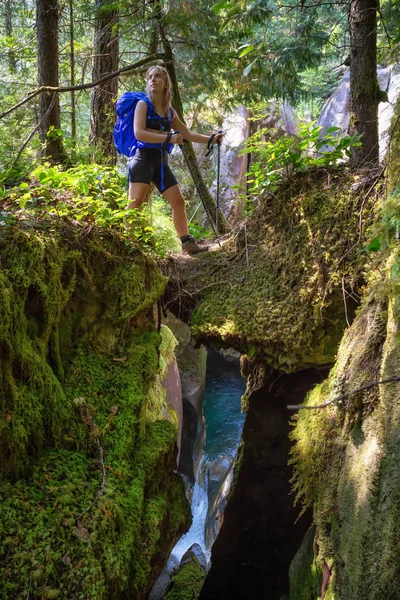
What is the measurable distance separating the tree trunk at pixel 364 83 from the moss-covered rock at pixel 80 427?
2.71 m

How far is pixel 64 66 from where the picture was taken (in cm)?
792

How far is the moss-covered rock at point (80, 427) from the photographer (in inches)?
105

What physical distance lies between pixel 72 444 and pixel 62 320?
105 centimetres

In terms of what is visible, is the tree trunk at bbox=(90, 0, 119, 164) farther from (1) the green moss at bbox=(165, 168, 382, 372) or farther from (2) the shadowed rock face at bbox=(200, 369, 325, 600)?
(2) the shadowed rock face at bbox=(200, 369, 325, 600)

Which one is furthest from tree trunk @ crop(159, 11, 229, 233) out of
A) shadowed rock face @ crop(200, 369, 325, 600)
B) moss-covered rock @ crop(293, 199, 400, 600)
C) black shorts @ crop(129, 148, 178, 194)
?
→ moss-covered rock @ crop(293, 199, 400, 600)

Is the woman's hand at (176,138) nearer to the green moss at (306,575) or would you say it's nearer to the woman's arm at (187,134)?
the woman's arm at (187,134)

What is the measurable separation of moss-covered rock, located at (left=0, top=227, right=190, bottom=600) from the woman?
4.02 feet

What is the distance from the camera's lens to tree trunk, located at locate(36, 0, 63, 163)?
5992mm

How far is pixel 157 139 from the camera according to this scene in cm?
465

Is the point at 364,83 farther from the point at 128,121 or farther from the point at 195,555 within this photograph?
the point at 195,555

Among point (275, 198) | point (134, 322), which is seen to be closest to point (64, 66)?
point (275, 198)

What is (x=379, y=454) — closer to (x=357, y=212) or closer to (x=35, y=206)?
(x=357, y=212)

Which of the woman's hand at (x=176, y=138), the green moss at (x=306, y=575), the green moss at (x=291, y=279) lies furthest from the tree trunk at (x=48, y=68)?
the green moss at (x=306, y=575)

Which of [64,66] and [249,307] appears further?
[64,66]
